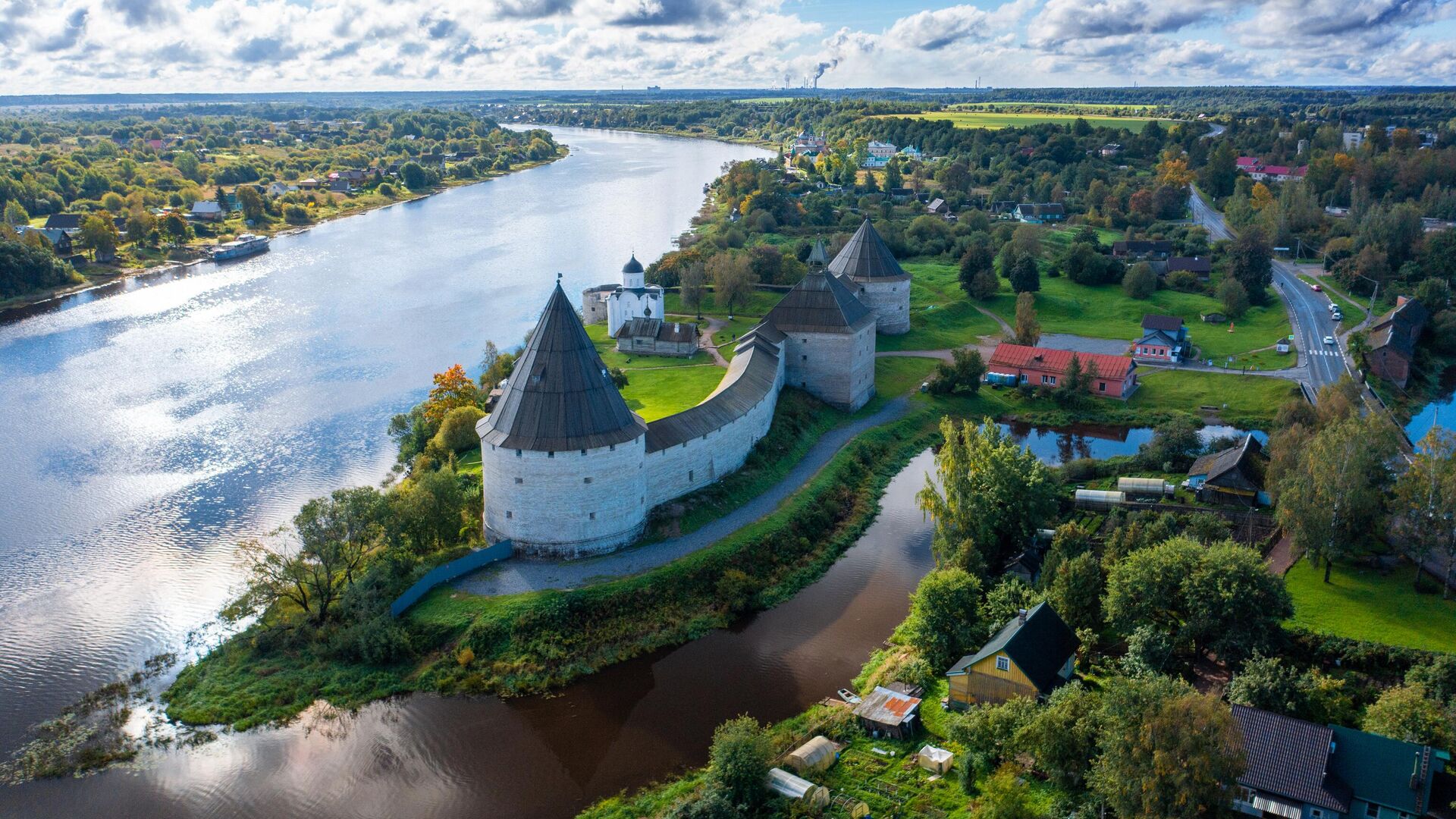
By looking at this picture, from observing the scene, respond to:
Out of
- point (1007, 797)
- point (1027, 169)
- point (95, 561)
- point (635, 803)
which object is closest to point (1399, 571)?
point (1007, 797)

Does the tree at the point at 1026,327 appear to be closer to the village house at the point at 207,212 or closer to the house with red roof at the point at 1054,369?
the house with red roof at the point at 1054,369

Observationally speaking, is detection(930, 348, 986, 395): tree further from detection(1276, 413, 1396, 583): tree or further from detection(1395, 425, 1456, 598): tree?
detection(1395, 425, 1456, 598): tree

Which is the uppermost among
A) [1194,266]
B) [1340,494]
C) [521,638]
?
[1194,266]

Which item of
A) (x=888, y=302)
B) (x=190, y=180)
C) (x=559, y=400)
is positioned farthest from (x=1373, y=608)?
(x=190, y=180)

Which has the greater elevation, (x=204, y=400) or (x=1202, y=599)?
(x=1202, y=599)

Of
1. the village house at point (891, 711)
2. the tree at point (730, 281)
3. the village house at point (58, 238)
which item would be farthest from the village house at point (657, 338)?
the village house at point (58, 238)

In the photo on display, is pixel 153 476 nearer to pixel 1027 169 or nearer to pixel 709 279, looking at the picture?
pixel 709 279

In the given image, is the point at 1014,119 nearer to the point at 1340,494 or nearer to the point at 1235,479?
the point at 1235,479

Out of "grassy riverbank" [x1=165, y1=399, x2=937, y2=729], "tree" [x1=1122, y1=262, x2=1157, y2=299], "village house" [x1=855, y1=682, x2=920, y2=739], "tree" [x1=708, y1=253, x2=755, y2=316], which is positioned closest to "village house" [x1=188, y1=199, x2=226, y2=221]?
"tree" [x1=708, y1=253, x2=755, y2=316]
